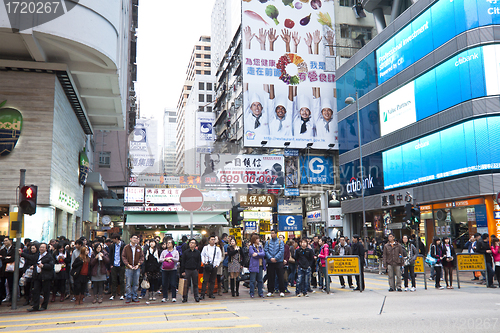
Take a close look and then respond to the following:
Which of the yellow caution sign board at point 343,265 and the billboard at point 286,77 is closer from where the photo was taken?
the yellow caution sign board at point 343,265

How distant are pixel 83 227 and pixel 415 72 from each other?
892 inches

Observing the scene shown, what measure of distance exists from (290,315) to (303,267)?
3512mm

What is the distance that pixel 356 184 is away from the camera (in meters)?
33.4

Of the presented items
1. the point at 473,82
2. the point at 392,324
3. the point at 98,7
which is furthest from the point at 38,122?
the point at 473,82

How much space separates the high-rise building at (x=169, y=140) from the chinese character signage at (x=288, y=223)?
137244mm

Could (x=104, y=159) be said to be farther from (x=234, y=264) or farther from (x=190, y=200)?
(x=190, y=200)

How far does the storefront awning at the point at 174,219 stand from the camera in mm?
33281

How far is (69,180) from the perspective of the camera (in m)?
20.5

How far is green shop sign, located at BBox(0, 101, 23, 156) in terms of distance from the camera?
15.4m

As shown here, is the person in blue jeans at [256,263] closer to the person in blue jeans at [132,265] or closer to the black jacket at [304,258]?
the black jacket at [304,258]

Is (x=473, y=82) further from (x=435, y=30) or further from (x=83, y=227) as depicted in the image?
(x=83, y=227)

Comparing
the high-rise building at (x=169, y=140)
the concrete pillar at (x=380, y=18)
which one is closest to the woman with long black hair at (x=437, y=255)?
the concrete pillar at (x=380, y=18)

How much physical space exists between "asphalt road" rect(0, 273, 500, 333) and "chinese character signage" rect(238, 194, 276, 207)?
2437 centimetres

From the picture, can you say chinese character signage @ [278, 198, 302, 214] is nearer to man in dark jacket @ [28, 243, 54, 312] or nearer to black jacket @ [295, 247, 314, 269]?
black jacket @ [295, 247, 314, 269]
